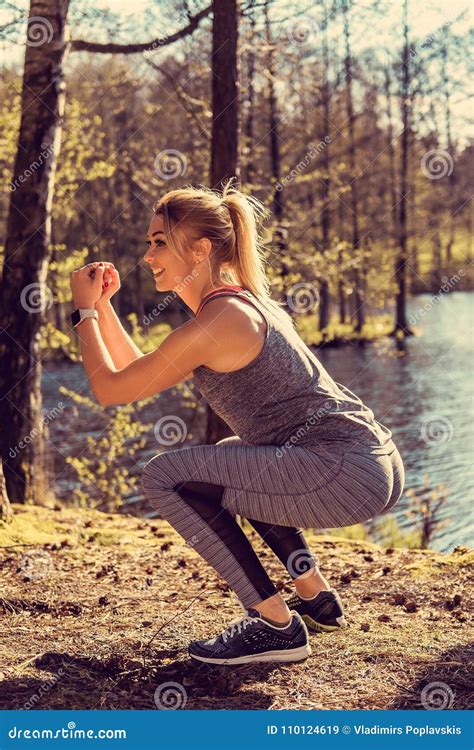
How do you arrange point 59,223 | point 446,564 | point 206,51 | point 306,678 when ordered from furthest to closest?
1. point 59,223
2. point 206,51
3. point 446,564
4. point 306,678

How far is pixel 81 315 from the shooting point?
3453mm

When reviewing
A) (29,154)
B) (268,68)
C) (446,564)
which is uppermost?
(268,68)

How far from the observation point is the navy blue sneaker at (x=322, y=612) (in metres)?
3.91

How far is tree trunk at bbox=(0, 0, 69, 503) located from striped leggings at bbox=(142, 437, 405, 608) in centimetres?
380

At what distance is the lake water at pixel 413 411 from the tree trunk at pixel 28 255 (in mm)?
2159

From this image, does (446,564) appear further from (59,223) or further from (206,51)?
(59,223)

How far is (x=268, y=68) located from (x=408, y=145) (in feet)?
63.0

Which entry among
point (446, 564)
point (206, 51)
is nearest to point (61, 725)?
point (446, 564)

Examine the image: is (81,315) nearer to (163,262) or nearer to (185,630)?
(163,262)

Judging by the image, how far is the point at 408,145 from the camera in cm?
2866

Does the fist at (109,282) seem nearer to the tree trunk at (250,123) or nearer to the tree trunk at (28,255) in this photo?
the tree trunk at (28,255)

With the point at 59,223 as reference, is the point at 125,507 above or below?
below

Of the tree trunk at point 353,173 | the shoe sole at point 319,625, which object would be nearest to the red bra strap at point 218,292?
the shoe sole at point 319,625

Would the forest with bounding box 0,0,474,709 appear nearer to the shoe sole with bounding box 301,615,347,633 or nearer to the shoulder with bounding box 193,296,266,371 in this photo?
the shoe sole with bounding box 301,615,347,633
